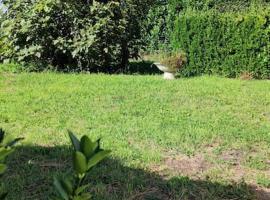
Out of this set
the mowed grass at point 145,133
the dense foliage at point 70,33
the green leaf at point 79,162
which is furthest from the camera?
the dense foliage at point 70,33

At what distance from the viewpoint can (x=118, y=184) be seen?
4.34m

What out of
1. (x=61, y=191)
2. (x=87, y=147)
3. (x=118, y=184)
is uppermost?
(x=87, y=147)

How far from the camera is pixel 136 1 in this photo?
12.2 meters

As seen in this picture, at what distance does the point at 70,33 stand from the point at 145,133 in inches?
244

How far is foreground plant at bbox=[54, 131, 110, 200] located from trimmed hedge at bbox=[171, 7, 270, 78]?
1031 cm

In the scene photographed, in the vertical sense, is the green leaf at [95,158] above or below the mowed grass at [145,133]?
above

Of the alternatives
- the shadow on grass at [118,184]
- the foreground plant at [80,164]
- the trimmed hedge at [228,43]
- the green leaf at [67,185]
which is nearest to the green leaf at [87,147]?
the foreground plant at [80,164]

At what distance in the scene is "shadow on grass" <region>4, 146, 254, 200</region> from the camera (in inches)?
162

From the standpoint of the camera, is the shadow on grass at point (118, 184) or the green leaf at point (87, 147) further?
the shadow on grass at point (118, 184)

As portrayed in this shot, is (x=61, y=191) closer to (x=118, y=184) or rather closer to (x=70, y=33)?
(x=118, y=184)

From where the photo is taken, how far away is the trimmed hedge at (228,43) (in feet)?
36.6

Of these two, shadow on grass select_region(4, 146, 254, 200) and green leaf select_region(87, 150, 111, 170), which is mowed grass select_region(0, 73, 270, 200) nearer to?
shadow on grass select_region(4, 146, 254, 200)

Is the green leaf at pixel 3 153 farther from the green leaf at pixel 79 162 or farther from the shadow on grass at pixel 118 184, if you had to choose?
the shadow on grass at pixel 118 184

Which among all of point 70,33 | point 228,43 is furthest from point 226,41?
point 70,33
